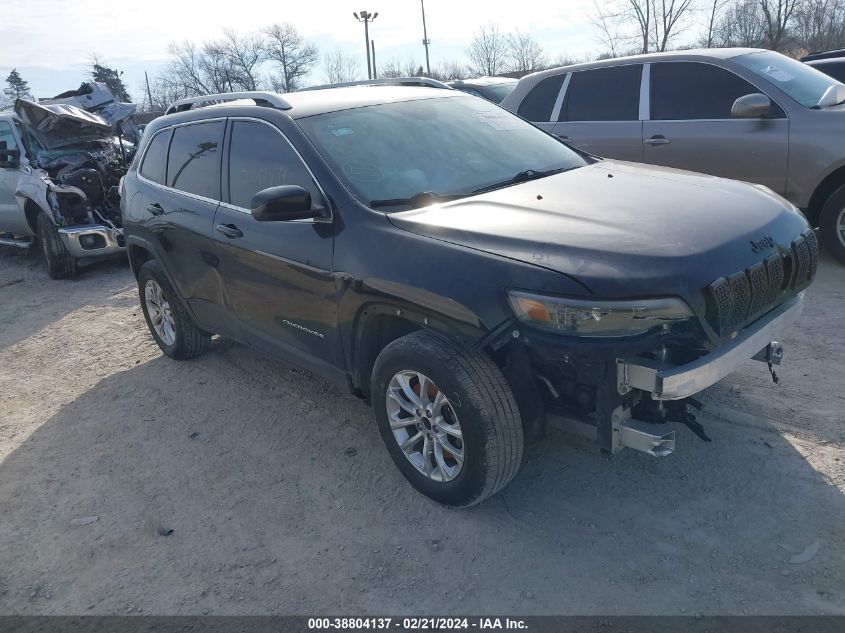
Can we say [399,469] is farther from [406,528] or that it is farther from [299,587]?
[299,587]

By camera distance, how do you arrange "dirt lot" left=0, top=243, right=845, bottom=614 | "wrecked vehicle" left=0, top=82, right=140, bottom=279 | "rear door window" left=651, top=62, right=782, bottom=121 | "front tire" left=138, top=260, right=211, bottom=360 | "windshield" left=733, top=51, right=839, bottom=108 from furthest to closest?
1. "wrecked vehicle" left=0, top=82, right=140, bottom=279
2. "rear door window" left=651, top=62, right=782, bottom=121
3. "windshield" left=733, top=51, right=839, bottom=108
4. "front tire" left=138, top=260, right=211, bottom=360
5. "dirt lot" left=0, top=243, right=845, bottom=614

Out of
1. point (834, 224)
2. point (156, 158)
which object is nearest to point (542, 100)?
point (834, 224)

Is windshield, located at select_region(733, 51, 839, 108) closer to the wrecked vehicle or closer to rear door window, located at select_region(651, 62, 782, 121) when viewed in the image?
rear door window, located at select_region(651, 62, 782, 121)

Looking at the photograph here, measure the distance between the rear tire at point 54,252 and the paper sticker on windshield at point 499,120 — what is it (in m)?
6.47

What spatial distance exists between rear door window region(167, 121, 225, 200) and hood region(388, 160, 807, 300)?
170cm

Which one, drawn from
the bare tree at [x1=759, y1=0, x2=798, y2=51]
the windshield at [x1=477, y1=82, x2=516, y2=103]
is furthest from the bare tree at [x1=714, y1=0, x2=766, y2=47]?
the windshield at [x1=477, y1=82, x2=516, y2=103]

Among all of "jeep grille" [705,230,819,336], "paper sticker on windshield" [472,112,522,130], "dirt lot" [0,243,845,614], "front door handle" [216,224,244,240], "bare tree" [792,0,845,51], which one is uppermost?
"bare tree" [792,0,845,51]

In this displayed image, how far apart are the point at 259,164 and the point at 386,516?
6.94 feet

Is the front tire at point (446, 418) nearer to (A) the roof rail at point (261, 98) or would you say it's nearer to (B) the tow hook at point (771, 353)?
(B) the tow hook at point (771, 353)

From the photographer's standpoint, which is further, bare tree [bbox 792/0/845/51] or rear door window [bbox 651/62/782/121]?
bare tree [bbox 792/0/845/51]

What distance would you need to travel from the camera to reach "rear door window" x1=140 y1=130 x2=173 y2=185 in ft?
16.3

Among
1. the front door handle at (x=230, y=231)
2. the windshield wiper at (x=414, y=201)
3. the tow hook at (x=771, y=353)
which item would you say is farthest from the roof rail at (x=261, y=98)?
the tow hook at (x=771, y=353)

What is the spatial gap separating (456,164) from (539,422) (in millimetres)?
1560

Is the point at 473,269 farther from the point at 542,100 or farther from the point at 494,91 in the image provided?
the point at 494,91
